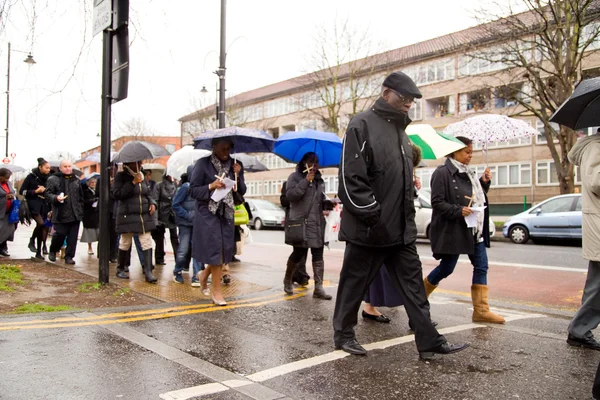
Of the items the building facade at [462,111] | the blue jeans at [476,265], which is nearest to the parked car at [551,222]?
the blue jeans at [476,265]

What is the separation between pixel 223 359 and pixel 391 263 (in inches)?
60.9

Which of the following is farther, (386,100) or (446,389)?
(386,100)

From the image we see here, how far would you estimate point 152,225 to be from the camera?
27.0 feet

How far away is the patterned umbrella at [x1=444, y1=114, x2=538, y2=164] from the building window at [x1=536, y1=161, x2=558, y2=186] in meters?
35.3

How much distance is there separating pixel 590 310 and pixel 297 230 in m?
3.44

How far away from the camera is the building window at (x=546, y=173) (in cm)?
3844

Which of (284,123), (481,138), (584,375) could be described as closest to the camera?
(584,375)

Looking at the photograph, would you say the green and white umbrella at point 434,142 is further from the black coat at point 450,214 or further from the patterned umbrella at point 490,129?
the patterned umbrella at point 490,129

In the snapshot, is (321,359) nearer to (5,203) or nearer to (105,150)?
(105,150)

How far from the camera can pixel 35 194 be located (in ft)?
35.5

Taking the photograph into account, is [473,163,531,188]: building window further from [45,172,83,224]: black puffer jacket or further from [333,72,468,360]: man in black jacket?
[333,72,468,360]: man in black jacket

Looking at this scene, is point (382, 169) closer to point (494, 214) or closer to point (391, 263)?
point (391, 263)

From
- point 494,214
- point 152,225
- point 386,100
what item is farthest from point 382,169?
point 494,214

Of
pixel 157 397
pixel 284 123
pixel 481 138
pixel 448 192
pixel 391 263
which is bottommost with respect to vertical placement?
pixel 157 397
